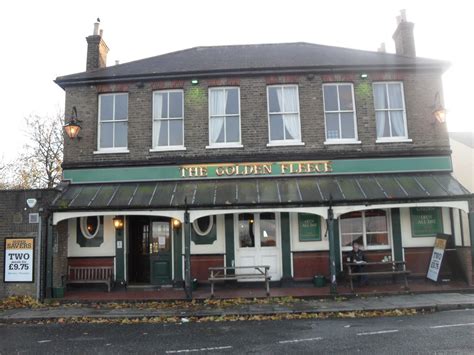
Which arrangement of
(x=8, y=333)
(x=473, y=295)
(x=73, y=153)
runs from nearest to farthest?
(x=8, y=333)
(x=473, y=295)
(x=73, y=153)

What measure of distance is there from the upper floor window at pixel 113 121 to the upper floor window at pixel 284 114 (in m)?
5.08

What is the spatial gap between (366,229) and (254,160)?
14.4ft

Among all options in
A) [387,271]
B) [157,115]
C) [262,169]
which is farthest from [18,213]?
[387,271]

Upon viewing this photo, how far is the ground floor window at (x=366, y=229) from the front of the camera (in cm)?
1305

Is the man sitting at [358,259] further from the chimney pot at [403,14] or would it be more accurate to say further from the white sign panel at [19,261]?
the white sign panel at [19,261]

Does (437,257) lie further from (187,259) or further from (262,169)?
(187,259)

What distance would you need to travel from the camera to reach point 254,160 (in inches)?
517

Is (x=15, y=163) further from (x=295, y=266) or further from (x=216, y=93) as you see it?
(x=295, y=266)

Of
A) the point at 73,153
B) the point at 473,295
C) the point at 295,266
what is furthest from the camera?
the point at 73,153

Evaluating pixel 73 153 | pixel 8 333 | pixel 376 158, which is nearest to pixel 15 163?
pixel 73 153

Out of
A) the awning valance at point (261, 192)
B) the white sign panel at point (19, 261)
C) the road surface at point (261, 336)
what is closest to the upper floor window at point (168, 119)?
the awning valance at point (261, 192)

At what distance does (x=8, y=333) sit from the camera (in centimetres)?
862

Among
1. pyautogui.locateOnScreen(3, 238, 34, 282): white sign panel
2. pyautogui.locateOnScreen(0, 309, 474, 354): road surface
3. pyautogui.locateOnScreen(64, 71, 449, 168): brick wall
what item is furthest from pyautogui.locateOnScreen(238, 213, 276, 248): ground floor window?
pyautogui.locateOnScreen(3, 238, 34, 282): white sign panel

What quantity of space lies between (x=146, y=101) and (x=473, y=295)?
11.7 m
